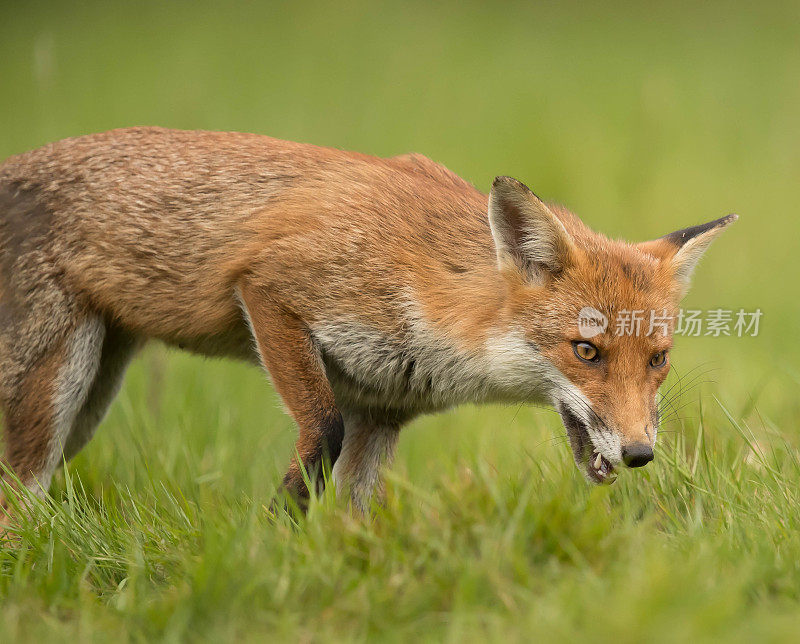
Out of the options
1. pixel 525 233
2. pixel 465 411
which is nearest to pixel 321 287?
pixel 525 233

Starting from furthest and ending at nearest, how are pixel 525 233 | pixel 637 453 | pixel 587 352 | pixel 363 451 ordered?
pixel 363 451
pixel 525 233
pixel 587 352
pixel 637 453

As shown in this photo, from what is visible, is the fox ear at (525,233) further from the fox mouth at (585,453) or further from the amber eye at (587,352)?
the fox mouth at (585,453)

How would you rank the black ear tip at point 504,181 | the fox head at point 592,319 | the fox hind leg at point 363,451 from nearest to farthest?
the fox head at point 592,319 < the black ear tip at point 504,181 < the fox hind leg at point 363,451

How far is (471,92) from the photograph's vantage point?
1249 centimetres

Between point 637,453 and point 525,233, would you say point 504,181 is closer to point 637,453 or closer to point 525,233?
point 525,233

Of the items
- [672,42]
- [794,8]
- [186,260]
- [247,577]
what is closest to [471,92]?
[672,42]

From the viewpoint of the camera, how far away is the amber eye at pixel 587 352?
4016 millimetres

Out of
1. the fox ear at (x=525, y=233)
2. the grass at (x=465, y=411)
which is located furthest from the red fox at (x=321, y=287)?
the grass at (x=465, y=411)

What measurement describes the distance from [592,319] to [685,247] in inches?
30.5

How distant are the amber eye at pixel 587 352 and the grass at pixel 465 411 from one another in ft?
1.80

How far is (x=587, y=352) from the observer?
159 inches

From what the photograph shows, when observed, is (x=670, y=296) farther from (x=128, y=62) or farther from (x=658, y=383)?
(x=128, y=62)

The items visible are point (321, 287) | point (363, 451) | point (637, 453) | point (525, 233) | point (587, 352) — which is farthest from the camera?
point (363, 451)

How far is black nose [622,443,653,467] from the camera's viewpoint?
3.74m
